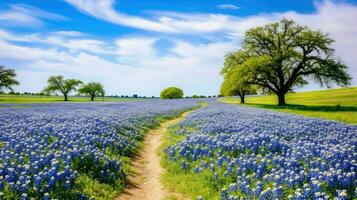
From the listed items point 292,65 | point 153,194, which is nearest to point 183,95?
point 292,65

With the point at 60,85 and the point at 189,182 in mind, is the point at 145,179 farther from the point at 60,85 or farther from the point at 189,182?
the point at 60,85

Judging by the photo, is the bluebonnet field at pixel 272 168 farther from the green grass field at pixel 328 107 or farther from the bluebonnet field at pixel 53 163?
the green grass field at pixel 328 107

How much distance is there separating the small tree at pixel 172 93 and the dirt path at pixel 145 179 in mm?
132731

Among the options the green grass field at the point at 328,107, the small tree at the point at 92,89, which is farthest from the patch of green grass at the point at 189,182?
the small tree at the point at 92,89

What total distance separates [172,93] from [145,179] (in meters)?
138

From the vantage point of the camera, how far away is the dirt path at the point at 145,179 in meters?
9.73

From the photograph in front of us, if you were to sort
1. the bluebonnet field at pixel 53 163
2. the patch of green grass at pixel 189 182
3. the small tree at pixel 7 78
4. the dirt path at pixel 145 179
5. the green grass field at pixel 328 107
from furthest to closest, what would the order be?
the small tree at pixel 7 78 → the green grass field at pixel 328 107 → the dirt path at pixel 145 179 → the patch of green grass at pixel 189 182 → the bluebonnet field at pixel 53 163

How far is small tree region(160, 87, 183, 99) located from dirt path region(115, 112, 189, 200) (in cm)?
13273

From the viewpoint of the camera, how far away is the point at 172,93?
150 meters

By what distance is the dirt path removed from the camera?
9.73 meters

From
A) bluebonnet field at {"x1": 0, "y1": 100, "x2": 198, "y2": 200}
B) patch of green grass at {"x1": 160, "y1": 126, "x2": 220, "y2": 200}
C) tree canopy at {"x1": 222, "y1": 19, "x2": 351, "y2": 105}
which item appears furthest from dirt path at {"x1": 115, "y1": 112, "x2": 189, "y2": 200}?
tree canopy at {"x1": 222, "y1": 19, "x2": 351, "y2": 105}

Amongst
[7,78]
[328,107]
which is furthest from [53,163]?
[7,78]

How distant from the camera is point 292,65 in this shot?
50531 mm

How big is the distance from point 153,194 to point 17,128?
7999mm
